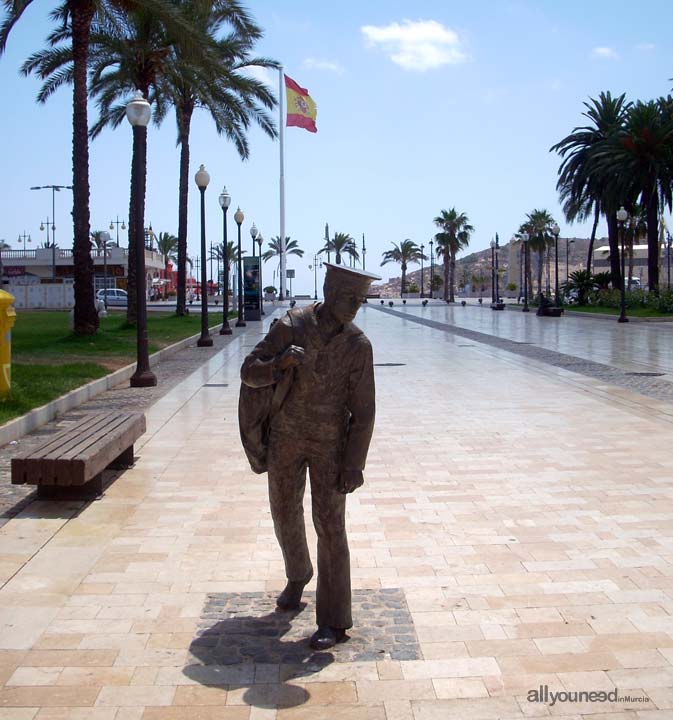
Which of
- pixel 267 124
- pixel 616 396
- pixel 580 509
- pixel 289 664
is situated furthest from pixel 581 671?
pixel 267 124

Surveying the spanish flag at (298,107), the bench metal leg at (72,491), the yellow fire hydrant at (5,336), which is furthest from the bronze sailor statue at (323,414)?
the spanish flag at (298,107)

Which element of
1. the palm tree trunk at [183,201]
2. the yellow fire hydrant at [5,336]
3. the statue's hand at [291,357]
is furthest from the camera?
the palm tree trunk at [183,201]

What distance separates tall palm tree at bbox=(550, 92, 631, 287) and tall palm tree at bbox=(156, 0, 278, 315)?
21.1m

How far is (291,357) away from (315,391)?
245 mm

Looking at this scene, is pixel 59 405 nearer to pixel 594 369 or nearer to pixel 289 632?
pixel 289 632

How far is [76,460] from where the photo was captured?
19.8ft

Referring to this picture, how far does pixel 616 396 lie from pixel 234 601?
28.7ft

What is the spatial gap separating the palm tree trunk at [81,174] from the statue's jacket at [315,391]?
53.9ft

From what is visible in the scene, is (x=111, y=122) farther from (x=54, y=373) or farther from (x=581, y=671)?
(x=581, y=671)

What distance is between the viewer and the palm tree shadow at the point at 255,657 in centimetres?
348

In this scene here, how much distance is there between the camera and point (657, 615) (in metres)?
4.22

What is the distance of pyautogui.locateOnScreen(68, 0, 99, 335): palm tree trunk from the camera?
18625 mm

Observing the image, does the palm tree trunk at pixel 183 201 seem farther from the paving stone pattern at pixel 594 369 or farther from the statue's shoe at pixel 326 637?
the statue's shoe at pixel 326 637

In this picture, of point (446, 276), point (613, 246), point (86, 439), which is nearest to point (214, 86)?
point (86, 439)
